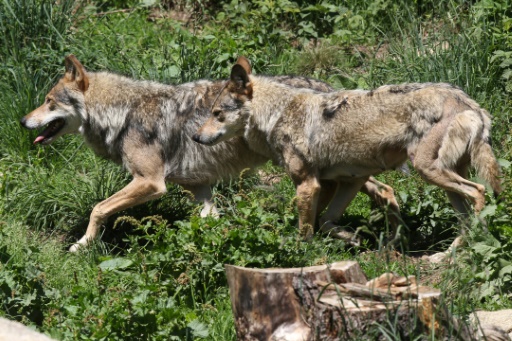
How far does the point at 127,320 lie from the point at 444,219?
3.61 meters

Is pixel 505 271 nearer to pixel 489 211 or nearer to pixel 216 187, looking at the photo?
pixel 489 211

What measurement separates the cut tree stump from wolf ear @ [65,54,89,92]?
3744 mm

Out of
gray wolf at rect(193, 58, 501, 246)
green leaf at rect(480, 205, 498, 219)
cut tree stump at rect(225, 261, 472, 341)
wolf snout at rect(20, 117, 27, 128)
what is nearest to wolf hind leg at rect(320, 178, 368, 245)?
gray wolf at rect(193, 58, 501, 246)

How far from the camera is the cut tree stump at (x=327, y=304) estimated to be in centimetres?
462

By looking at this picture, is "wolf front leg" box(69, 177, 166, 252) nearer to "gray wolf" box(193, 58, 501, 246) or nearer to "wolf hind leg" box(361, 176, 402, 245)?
"gray wolf" box(193, 58, 501, 246)

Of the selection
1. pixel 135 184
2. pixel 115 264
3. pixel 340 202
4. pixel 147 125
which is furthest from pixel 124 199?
pixel 340 202

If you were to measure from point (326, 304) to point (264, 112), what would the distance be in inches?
131

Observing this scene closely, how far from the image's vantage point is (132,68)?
9.45 meters

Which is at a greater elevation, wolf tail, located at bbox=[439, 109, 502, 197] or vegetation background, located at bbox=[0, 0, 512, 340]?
wolf tail, located at bbox=[439, 109, 502, 197]

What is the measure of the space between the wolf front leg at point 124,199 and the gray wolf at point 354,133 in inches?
22.6

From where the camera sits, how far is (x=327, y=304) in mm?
4777

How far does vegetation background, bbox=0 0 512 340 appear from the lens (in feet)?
19.1

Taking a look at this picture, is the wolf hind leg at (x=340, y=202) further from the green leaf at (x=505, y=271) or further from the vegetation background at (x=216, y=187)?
the green leaf at (x=505, y=271)

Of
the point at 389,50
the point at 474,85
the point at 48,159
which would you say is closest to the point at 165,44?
the point at 48,159
